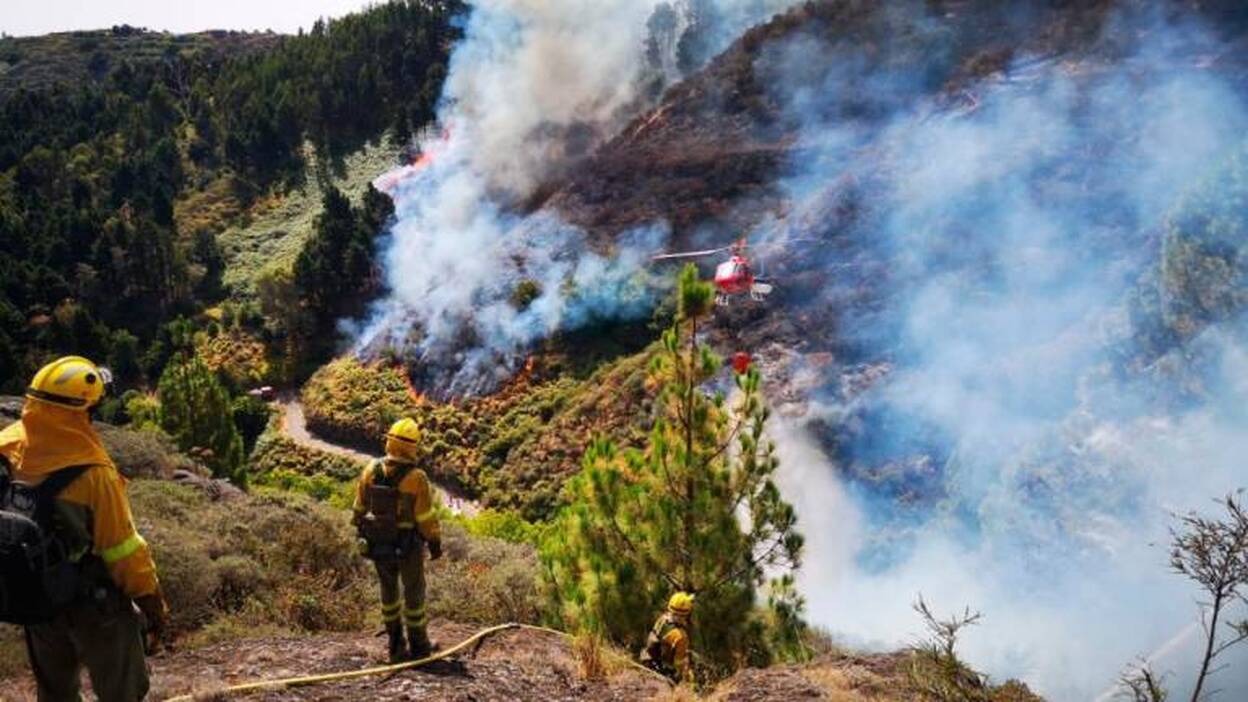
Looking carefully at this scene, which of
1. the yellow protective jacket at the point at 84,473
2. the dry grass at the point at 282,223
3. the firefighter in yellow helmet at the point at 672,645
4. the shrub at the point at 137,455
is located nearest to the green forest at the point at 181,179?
the dry grass at the point at 282,223

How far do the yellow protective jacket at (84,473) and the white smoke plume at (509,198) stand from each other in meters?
28.5

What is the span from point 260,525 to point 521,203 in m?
31.9

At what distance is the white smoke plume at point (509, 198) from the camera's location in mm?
33625

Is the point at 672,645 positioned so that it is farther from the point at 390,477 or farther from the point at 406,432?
the point at 406,432

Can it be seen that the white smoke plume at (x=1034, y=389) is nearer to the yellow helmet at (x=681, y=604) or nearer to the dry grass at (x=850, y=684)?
the dry grass at (x=850, y=684)

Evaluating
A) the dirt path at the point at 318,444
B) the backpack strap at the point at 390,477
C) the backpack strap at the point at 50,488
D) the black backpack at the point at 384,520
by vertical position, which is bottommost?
the dirt path at the point at 318,444

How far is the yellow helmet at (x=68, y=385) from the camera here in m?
3.88

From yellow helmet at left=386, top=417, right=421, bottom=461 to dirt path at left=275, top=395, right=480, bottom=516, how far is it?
20.6 m

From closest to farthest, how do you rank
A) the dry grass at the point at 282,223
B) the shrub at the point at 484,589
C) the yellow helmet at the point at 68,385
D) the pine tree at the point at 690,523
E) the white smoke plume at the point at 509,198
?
the yellow helmet at the point at 68,385, the pine tree at the point at 690,523, the shrub at the point at 484,589, the white smoke plume at the point at 509,198, the dry grass at the point at 282,223

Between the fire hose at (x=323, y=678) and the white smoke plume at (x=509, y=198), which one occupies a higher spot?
the white smoke plume at (x=509, y=198)

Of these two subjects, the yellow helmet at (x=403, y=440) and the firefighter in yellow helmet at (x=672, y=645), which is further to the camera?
the firefighter in yellow helmet at (x=672, y=645)

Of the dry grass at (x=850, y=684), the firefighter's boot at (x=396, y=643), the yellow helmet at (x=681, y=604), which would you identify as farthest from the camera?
the yellow helmet at (x=681, y=604)

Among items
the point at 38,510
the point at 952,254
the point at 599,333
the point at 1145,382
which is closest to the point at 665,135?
the point at 599,333

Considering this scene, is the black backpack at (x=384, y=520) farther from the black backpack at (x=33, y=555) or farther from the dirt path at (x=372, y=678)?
the black backpack at (x=33, y=555)
